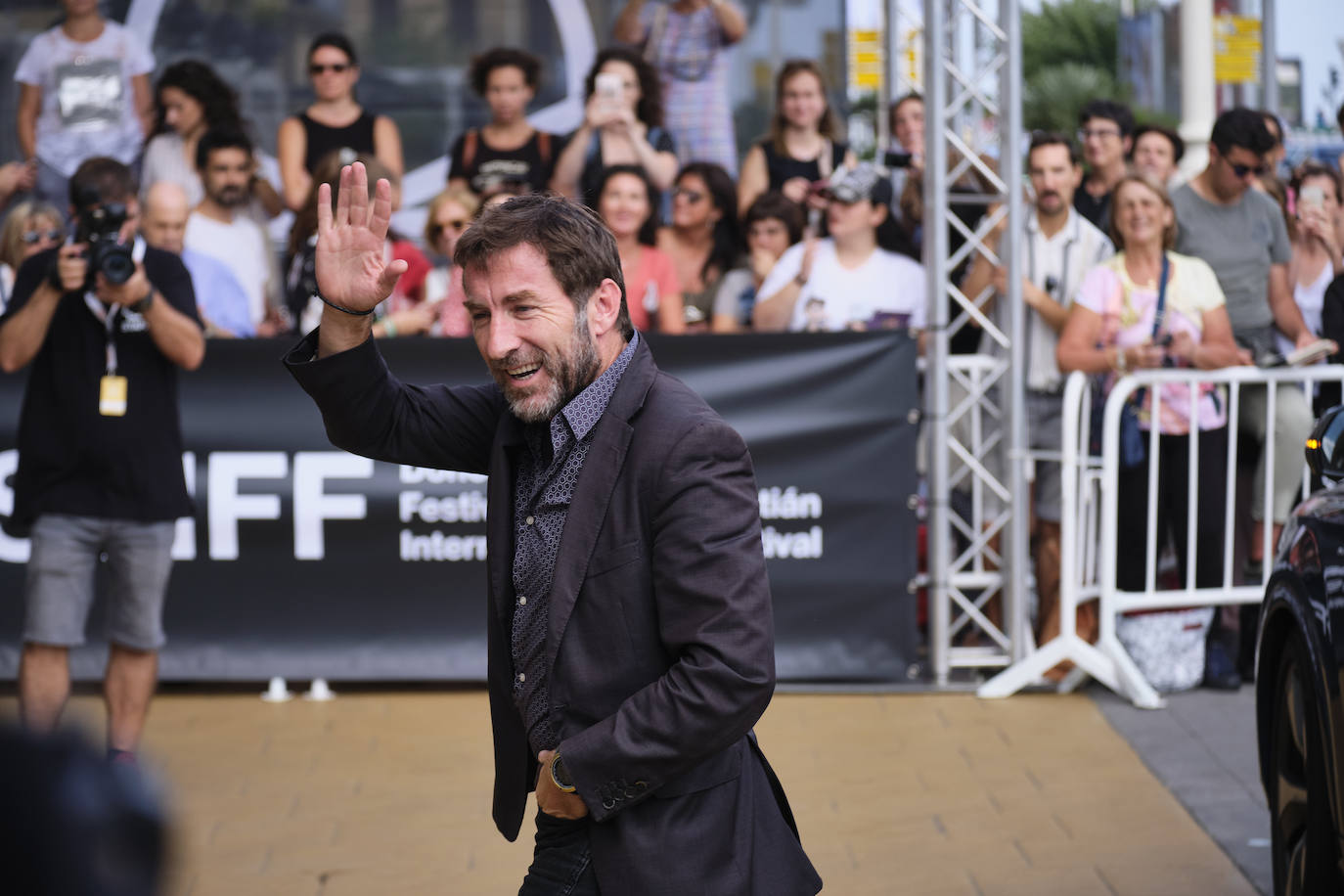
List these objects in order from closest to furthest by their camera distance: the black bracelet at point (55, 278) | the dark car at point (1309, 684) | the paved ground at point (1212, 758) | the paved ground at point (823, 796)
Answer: the dark car at point (1309, 684)
the paved ground at point (823, 796)
the paved ground at point (1212, 758)
the black bracelet at point (55, 278)

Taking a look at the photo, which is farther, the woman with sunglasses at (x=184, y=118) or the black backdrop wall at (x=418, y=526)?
the woman with sunglasses at (x=184, y=118)

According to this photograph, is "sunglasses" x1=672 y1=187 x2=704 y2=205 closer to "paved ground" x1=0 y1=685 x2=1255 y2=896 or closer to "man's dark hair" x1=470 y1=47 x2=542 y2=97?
"man's dark hair" x1=470 y1=47 x2=542 y2=97

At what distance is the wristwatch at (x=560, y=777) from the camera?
265 cm

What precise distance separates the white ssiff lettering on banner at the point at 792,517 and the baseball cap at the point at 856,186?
4.89 ft

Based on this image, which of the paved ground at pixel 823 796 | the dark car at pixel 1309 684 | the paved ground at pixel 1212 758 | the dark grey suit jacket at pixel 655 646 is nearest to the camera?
the dark grey suit jacket at pixel 655 646

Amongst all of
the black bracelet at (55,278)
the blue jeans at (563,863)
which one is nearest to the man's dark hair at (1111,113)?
the black bracelet at (55,278)

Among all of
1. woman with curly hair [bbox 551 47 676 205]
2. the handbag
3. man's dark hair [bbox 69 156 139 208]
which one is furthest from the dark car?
woman with curly hair [bbox 551 47 676 205]

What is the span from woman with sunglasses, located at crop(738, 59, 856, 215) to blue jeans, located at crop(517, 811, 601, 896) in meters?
6.82

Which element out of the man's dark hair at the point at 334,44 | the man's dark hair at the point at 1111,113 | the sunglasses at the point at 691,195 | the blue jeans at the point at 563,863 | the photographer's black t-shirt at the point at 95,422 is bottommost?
the blue jeans at the point at 563,863

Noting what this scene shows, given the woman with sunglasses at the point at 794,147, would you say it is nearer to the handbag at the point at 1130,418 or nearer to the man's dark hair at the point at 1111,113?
the man's dark hair at the point at 1111,113

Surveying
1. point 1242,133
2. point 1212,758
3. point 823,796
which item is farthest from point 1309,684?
point 1242,133

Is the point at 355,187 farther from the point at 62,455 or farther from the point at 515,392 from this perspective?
the point at 62,455

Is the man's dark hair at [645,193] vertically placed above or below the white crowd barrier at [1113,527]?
above

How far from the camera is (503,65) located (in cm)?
925
